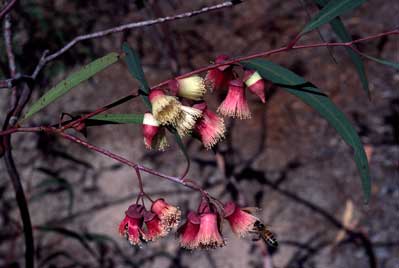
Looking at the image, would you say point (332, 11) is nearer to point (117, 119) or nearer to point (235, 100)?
point (235, 100)

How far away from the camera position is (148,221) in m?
0.94

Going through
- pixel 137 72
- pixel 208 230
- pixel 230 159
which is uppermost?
pixel 230 159

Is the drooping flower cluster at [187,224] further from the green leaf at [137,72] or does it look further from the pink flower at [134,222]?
the green leaf at [137,72]

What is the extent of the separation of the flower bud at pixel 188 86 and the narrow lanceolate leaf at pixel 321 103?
0.16 metres

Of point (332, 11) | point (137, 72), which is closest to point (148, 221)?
point (137, 72)

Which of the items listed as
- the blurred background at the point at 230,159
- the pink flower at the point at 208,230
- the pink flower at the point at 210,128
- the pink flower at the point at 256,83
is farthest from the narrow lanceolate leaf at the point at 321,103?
Answer: the blurred background at the point at 230,159

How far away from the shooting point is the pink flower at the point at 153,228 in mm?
937

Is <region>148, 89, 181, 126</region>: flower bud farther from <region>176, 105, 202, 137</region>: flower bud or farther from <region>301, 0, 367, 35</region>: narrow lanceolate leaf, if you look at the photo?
<region>301, 0, 367, 35</region>: narrow lanceolate leaf

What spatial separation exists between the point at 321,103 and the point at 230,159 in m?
1.38

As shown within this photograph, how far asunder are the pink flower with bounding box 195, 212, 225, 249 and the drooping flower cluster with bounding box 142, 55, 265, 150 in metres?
0.14

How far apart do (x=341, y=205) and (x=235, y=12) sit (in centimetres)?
139

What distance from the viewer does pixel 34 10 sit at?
2195mm

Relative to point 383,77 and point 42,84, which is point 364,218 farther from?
point 42,84

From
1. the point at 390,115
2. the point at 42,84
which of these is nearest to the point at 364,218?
the point at 390,115
